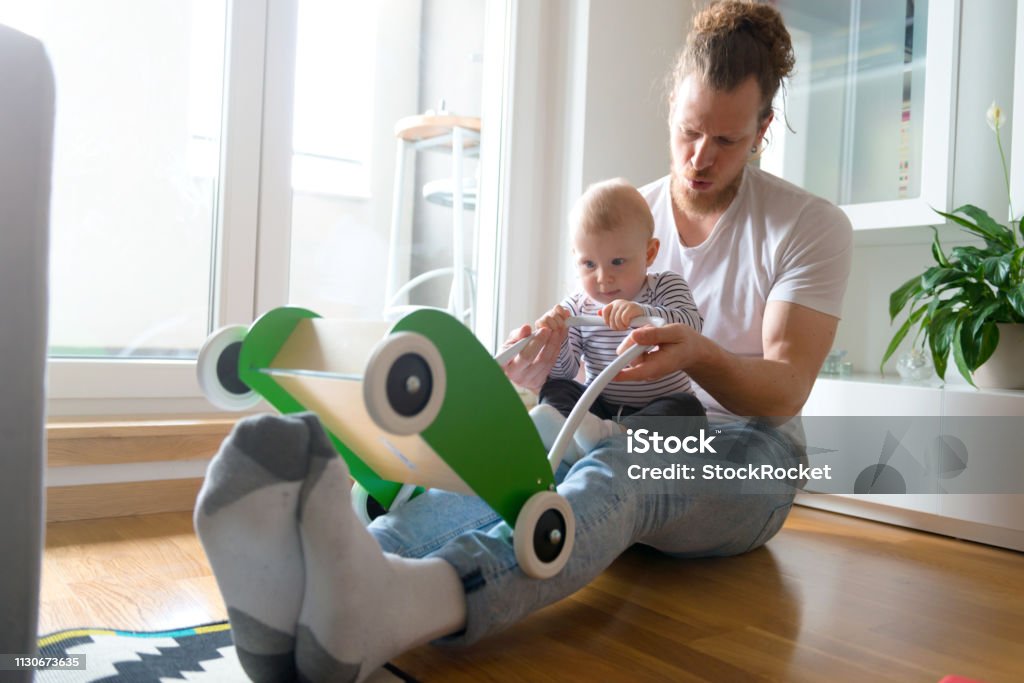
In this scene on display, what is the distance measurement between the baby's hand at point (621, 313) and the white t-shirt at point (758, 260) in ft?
1.35

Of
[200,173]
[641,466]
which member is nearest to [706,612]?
[641,466]

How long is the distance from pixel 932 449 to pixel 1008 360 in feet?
0.82

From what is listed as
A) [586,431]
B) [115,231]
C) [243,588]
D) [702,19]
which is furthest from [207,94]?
[243,588]

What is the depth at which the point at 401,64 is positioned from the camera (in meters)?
2.38

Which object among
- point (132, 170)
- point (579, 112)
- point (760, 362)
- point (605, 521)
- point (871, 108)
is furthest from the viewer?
point (579, 112)

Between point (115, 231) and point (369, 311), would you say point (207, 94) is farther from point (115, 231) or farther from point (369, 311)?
point (369, 311)

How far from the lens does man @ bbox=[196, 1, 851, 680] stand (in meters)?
0.81

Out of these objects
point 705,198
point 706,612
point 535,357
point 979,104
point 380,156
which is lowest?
point 706,612

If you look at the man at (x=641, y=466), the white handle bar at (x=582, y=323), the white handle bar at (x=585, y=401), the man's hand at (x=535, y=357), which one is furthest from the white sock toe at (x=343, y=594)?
the man's hand at (x=535, y=357)

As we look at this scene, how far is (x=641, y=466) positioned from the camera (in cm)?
123

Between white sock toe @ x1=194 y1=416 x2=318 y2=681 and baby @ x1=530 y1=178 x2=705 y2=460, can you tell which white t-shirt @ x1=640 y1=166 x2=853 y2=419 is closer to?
baby @ x1=530 y1=178 x2=705 y2=460

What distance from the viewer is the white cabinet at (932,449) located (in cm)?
182

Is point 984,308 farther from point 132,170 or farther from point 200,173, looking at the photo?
point 132,170

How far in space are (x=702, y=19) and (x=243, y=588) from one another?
1.39 metres
